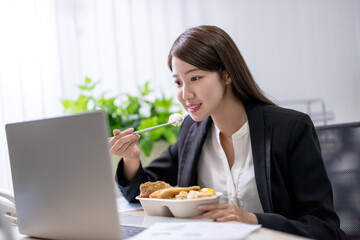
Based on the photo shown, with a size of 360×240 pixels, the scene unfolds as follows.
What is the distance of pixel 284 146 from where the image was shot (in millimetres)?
1257

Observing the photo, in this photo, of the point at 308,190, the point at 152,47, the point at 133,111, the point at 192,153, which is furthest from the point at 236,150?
the point at 152,47

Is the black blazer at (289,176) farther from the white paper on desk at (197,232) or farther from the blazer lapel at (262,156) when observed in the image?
the white paper on desk at (197,232)

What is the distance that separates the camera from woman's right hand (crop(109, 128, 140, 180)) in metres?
1.34

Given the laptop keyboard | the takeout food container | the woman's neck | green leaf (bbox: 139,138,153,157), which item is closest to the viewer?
the laptop keyboard

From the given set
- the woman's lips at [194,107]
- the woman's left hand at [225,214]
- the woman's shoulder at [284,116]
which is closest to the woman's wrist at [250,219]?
the woman's left hand at [225,214]

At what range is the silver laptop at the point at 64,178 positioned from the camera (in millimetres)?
801

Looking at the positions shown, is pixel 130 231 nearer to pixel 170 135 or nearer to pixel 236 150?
pixel 236 150

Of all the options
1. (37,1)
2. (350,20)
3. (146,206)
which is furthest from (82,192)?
(350,20)

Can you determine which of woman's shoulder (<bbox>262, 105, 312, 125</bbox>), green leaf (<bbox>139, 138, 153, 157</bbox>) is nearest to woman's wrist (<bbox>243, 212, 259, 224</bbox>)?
woman's shoulder (<bbox>262, 105, 312, 125</bbox>)

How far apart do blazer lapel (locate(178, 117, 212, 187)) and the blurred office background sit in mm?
940

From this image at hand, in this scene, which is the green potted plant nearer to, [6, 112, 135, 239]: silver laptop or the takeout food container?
the takeout food container

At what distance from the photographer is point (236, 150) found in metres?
1.44

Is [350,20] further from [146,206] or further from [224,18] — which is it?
[146,206]

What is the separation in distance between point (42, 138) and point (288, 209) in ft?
2.47
